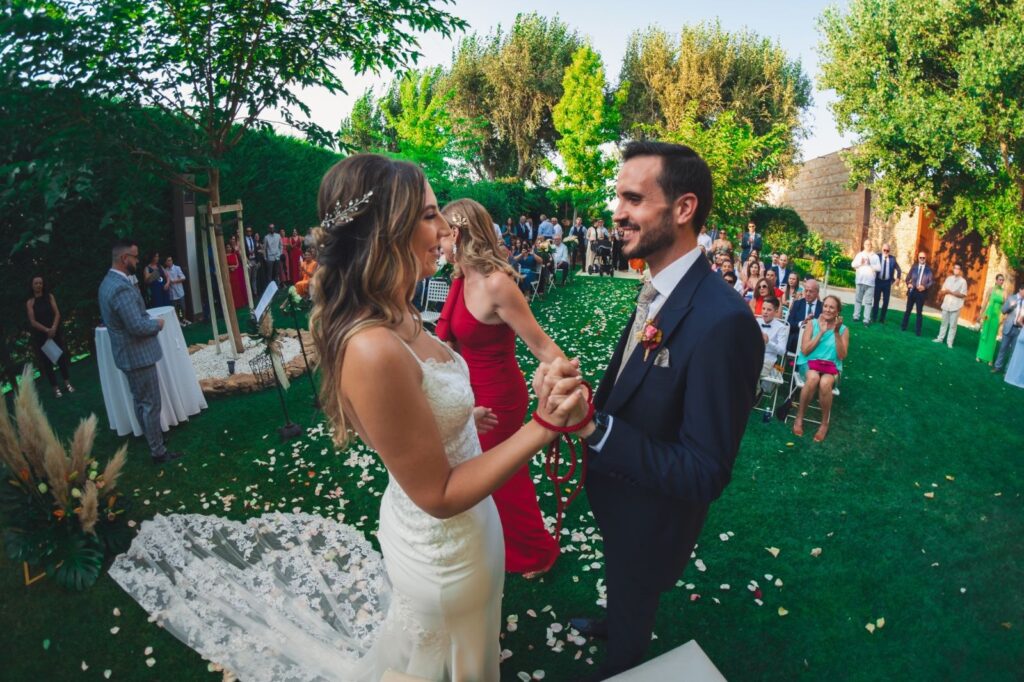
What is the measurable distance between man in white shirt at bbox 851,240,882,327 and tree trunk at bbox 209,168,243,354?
1376 cm

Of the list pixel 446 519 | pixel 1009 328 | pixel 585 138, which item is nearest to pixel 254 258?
pixel 446 519

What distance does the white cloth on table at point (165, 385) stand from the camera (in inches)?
247

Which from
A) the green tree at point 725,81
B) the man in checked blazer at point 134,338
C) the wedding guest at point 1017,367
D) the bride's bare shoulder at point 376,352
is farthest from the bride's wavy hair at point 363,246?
the green tree at point 725,81

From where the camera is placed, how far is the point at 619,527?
8.07ft

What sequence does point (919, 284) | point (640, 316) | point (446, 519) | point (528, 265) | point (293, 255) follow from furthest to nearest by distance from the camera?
1. point (293, 255)
2. point (528, 265)
3. point (919, 284)
4. point (640, 316)
5. point (446, 519)

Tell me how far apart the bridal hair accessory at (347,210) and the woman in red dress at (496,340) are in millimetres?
1788

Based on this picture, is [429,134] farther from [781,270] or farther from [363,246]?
[363,246]

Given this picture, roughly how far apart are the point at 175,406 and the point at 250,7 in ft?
16.2

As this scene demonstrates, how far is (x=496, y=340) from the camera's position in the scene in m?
3.88

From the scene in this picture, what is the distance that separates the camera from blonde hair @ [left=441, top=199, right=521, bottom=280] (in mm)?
3764

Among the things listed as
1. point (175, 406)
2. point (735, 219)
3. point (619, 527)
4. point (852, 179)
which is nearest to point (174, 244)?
point (175, 406)

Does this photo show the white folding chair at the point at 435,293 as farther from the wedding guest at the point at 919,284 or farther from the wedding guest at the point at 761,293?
the wedding guest at the point at 919,284

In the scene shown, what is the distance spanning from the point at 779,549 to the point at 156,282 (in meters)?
11.1

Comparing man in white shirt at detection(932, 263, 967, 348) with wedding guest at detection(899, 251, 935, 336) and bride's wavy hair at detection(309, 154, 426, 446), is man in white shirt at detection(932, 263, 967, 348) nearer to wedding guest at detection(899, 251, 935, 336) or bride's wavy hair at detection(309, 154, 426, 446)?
wedding guest at detection(899, 251, 935, 336)
